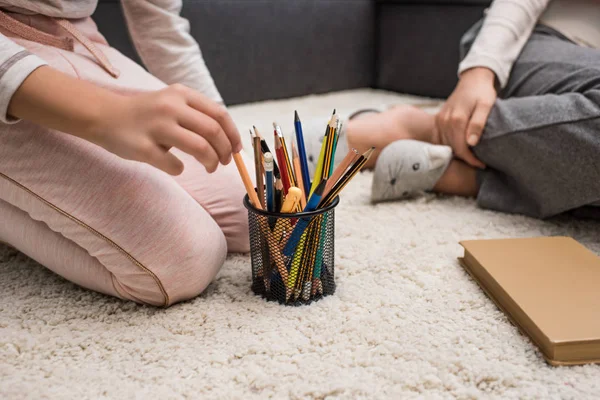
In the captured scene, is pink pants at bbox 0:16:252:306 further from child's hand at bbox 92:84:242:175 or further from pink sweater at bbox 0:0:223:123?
pink sweater at bbox 0:0:223:123

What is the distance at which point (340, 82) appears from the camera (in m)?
1.63

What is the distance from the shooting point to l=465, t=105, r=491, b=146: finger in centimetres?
71

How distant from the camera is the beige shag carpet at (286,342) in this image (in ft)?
1.31

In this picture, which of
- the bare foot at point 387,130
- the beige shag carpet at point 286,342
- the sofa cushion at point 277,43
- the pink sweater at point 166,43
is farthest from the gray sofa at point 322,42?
the beige shag carpet at point 286,342

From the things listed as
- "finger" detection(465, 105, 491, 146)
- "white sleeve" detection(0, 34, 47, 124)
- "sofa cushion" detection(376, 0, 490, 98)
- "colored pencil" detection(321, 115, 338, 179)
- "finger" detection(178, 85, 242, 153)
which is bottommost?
"sofa cushion" detection(376, 0, 490, 98)

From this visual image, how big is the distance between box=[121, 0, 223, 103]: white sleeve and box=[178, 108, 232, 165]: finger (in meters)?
0.37

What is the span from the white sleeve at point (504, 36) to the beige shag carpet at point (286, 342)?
12.9 inches

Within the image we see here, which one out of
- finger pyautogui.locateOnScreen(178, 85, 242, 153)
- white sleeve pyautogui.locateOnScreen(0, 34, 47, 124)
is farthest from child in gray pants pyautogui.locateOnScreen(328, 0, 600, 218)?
white sleeve pyautogui.locateOnScreen(0, 34, 47, 124)

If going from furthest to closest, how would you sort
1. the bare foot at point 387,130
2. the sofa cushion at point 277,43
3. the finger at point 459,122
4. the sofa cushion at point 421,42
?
1. the sofa cushion at point 421,42
2. the sofa cushion at point 277,43
3. the bare foot at point 387,130
4. the finger at point 459,122

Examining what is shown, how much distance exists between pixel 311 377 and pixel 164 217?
20cm

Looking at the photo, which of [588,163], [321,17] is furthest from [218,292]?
[321,17]

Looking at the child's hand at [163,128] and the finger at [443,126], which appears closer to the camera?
the child's hand at [163,128]

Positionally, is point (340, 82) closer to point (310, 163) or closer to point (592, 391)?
point (310, 163)

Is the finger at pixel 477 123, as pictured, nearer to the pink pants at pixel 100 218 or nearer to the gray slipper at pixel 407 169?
the gray slipper at pixel 407 169
